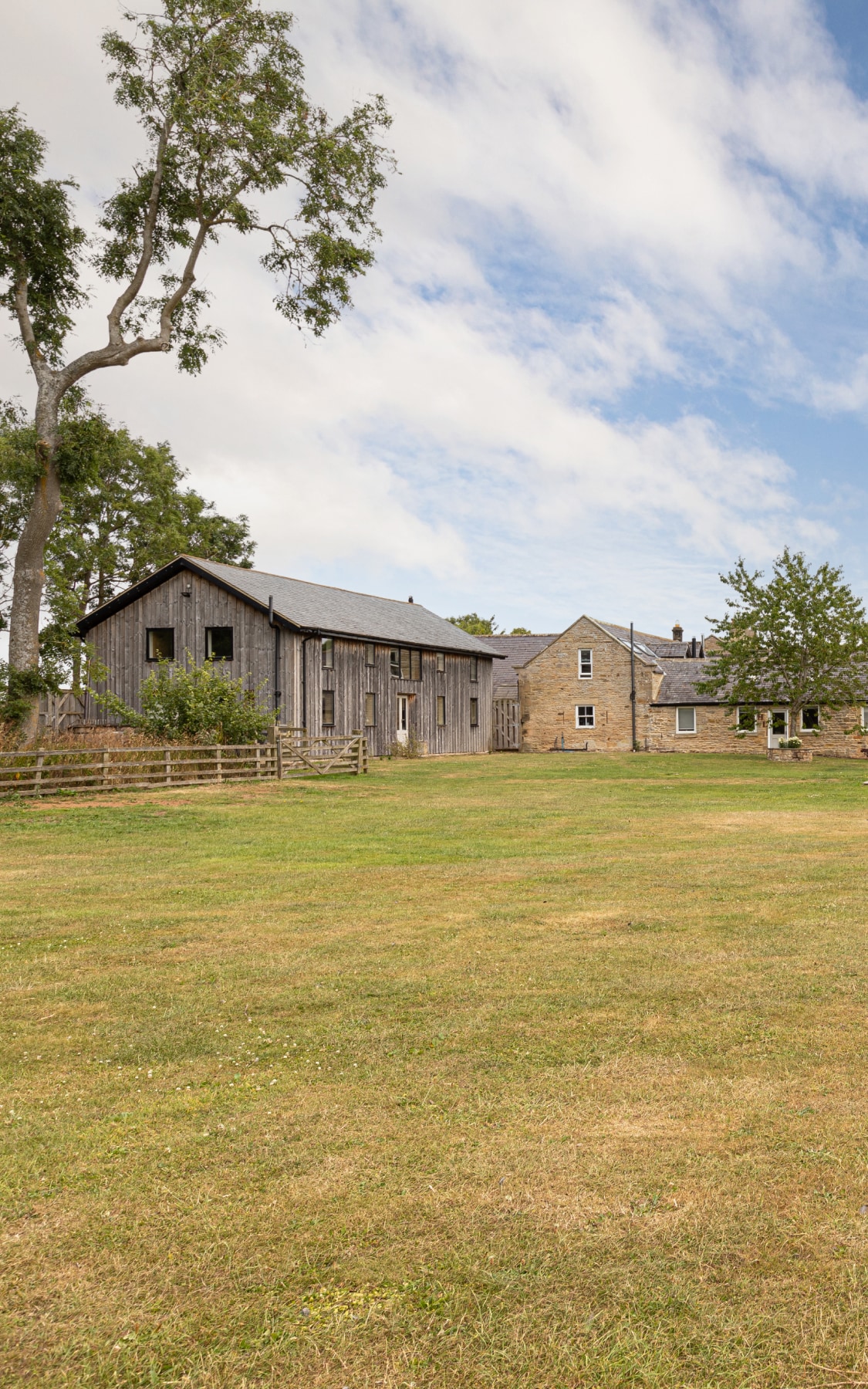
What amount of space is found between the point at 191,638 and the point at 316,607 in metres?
5.33

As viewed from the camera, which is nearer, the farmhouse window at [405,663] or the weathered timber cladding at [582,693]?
the farmhouse window at [405,663]

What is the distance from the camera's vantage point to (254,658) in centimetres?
3594

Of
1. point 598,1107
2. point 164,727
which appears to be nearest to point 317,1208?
point 598,1107

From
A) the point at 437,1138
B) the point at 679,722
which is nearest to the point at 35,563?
the point at 437,1138

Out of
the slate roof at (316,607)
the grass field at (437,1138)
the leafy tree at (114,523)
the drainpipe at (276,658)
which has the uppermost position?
the leafy tree at (114,523)

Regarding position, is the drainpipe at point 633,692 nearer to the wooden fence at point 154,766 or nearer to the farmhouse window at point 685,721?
the farmhouse window at point 685,721

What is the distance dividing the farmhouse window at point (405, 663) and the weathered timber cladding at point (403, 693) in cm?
25

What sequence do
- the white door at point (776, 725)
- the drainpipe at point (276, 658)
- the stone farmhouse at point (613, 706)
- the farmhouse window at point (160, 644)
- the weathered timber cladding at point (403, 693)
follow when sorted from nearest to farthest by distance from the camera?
1. the drainpipe at point (276, 658)
2. the farmhouse window at point (160, 644)
3. the weathered timber cladding at point (403, 693)
4. the white door at point (776, 725)
5. the stone farmhouse at point (613, 706)

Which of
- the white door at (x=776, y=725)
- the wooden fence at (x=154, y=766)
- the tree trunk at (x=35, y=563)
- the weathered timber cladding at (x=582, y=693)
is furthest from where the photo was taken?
the weathered timber cladding at (x=582, y=693)

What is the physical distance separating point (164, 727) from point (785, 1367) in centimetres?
2798

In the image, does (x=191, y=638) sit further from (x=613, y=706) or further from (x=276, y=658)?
(x=613, y=706)

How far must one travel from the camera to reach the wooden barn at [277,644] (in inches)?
1410

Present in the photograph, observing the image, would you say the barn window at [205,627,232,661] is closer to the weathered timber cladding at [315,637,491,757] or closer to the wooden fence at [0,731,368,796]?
the weathered timber cladding at [315,637,491,757]

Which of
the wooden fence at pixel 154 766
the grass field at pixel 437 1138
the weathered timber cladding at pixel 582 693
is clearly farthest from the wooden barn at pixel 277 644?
the grass field at pixel 437 1138
